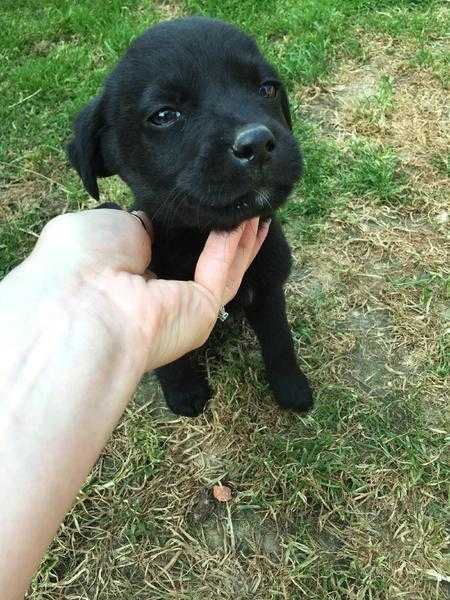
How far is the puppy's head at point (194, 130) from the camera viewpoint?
181 centimetres

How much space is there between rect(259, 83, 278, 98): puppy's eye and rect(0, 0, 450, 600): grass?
113 centimetres

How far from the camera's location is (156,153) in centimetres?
204

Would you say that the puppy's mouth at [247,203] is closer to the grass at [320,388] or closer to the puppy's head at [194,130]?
the puppy's head at [194,130]

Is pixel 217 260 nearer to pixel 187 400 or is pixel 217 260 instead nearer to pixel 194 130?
pixel 194 130

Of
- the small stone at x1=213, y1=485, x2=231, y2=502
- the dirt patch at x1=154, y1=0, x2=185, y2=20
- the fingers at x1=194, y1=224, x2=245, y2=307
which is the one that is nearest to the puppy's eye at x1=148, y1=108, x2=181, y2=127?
the fingers at x1=194, y1=224, x2=245, y2=307

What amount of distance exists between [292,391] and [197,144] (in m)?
1.18

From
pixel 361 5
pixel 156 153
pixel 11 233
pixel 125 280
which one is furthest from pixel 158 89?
pixel 361 5

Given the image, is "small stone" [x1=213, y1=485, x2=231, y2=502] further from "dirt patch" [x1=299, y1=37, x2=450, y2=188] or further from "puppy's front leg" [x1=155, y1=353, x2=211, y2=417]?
"dirt patch" [x1=299, y1=37, x2=450, y2=188]

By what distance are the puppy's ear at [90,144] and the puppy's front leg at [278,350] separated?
2.48ft

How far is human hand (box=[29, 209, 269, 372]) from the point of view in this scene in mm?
1806

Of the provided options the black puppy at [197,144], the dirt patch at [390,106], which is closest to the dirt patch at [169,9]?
the dirt patch at [390,106]

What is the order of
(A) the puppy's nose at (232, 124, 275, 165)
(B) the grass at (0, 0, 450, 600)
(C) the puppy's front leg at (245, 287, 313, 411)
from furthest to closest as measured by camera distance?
(C) the puppy's front leg at (245, 287, 313, 411) → (B) the grass at (0, 0, 450, 600) → (A) the puppy's nose at (232, 124, 275, 165)

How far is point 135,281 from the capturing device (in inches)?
75.2

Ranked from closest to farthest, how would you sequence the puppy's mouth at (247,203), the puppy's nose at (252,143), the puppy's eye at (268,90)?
1. the puppy's nose at (252,143)
2. the puppy's mouth at (247,203)
3. the puppy's eye at (268,90)
